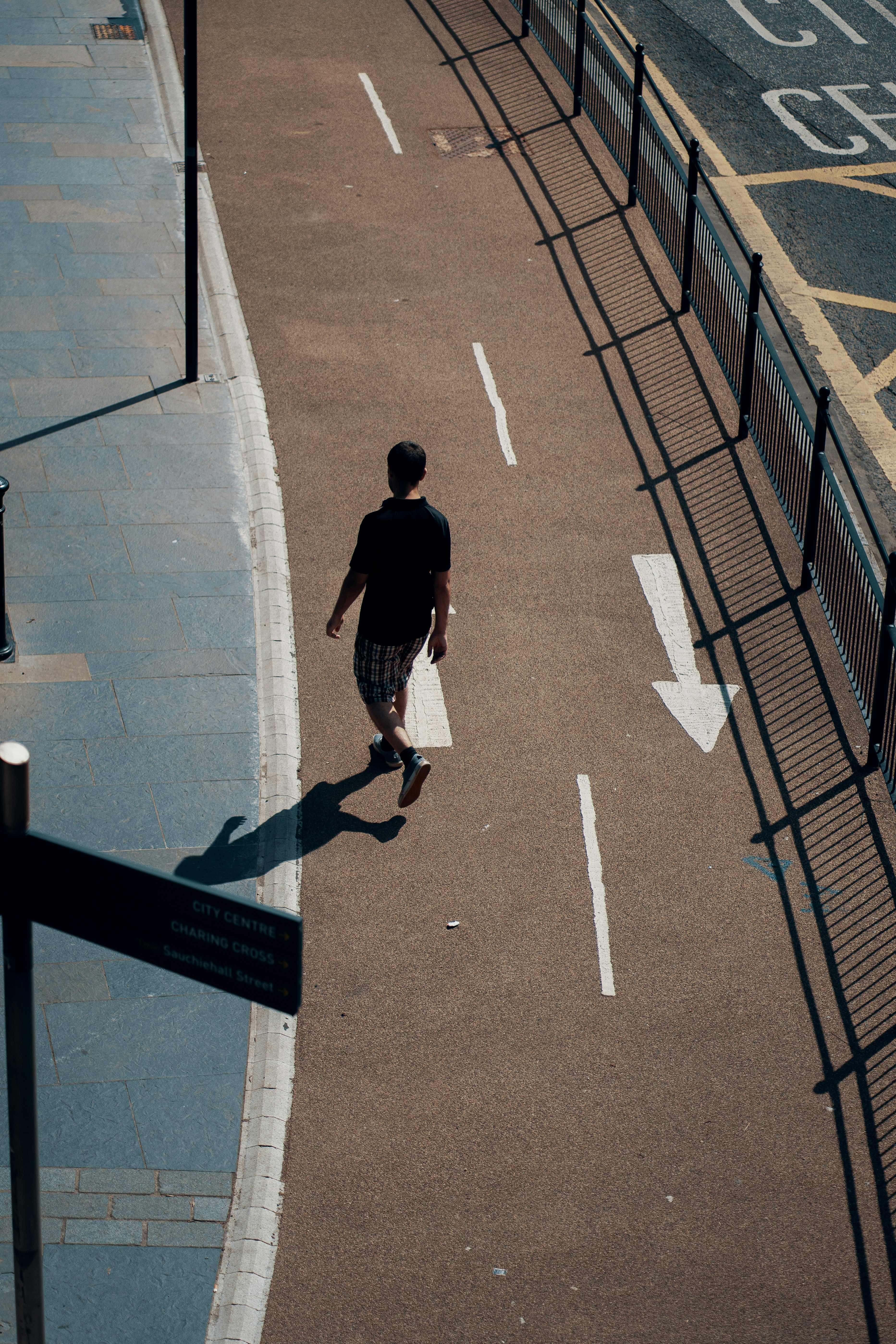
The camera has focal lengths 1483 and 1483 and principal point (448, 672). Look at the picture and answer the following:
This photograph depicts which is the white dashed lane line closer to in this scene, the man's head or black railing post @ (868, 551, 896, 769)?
the man's head

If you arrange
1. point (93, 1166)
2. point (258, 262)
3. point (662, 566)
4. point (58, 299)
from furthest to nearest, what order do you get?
point (258, 262) < point (58, 299) < point (662, 566) < point (93, 1166)

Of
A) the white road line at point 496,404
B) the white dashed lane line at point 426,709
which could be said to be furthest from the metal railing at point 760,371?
the white dashed lane line at point 426,709

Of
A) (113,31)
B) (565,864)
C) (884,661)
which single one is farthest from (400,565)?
(113,31)

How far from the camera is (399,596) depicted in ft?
26.8

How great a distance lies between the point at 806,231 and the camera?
1596 cm

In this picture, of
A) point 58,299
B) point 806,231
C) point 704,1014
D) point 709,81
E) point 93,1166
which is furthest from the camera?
point 709,81

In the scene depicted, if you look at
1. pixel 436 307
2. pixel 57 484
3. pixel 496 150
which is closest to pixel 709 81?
pixel 496 150

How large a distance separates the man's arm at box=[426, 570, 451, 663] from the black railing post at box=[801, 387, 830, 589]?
355cm

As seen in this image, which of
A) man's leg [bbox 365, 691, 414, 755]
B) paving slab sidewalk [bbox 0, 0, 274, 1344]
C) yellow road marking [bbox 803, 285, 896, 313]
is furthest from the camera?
yellow road marking [bbox 803, 285, 896, 313]

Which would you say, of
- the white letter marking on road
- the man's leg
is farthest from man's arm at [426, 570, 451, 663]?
the white letter marking on road

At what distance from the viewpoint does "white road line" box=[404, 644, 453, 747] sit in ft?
30.4

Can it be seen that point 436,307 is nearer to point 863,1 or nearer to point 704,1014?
point 704,1014

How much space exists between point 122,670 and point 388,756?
1.82 m

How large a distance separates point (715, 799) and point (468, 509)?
339 cm
